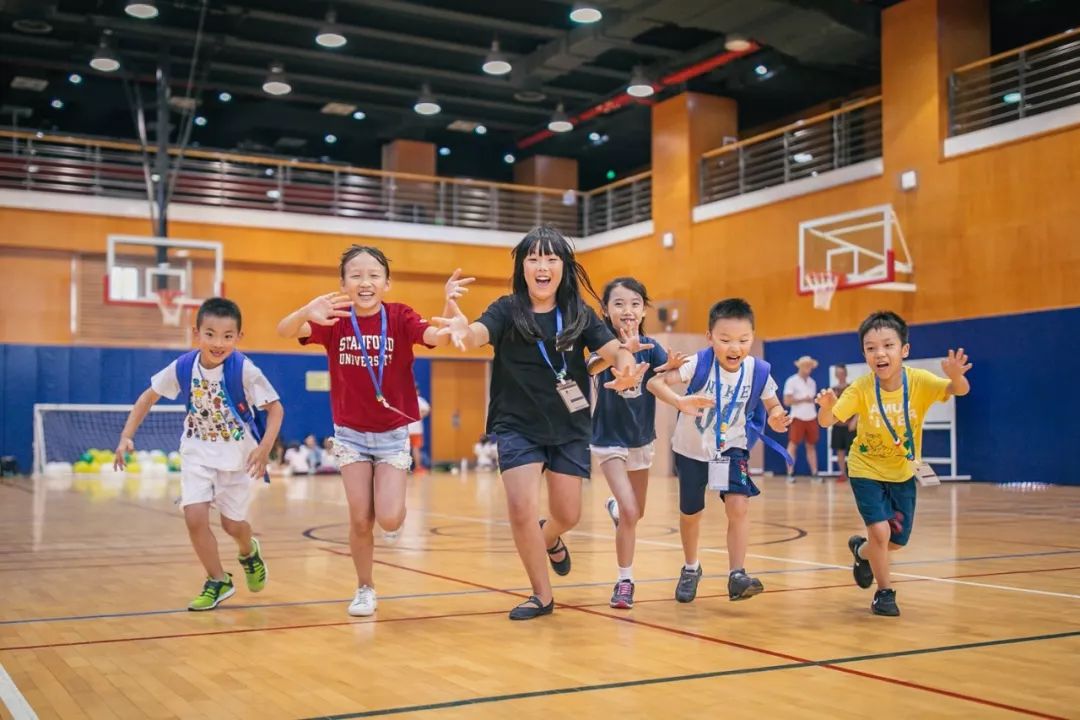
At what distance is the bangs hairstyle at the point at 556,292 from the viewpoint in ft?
16.4

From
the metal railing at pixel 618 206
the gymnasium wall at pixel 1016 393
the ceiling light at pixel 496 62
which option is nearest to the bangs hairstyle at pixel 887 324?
the gymnasium wall at pixel 1016 393

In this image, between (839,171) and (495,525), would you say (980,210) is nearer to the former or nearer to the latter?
(839,171)

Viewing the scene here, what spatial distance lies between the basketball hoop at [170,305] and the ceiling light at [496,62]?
23.6 feet

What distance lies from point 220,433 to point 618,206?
71.5 ft

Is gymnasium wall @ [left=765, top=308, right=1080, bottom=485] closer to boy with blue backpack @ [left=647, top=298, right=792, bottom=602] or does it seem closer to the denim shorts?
boy with blue backpack @ [left=647, top=298, right=792, bottom=602]

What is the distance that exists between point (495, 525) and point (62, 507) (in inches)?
230

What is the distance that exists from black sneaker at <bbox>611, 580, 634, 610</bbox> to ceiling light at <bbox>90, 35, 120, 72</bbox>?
18587 mm

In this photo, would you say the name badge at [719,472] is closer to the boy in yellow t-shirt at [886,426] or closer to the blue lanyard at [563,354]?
the boy in yellow t-shirt at [886,426]

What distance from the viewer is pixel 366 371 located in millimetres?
5133

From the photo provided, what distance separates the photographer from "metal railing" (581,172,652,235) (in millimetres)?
25297

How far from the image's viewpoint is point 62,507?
12.8 metres

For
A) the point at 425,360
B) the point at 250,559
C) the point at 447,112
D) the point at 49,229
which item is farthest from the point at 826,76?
the point at 250,559

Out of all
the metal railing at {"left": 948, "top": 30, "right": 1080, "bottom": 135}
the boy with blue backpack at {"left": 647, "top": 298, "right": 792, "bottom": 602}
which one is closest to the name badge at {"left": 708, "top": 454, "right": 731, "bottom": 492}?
the boy with blue backpack at {"left": 647, "top": 298, "right": 792, "bottom": 602}

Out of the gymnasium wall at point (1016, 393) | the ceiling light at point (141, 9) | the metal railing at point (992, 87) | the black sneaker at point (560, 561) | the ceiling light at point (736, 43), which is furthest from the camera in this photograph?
the ceiling light at point (736, 43)
